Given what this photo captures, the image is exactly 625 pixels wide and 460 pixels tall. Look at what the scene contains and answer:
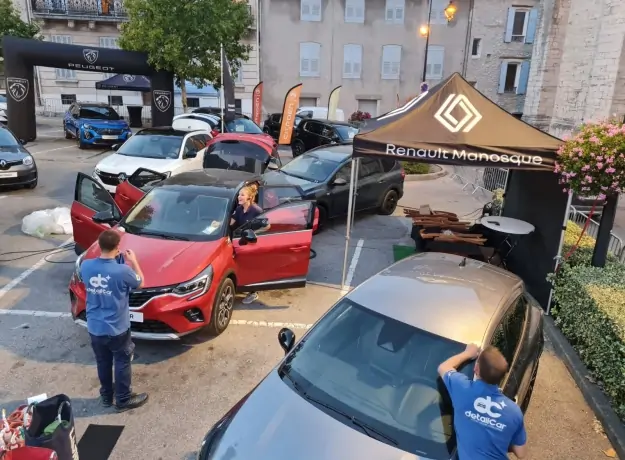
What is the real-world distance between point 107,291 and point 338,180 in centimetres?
652

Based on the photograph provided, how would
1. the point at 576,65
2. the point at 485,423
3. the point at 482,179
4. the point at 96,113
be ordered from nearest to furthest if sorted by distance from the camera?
the point at 485,423, the point at 482,179, the point at 576,65, the point at 96,113

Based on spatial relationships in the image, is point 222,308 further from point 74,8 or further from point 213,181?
point 74,8

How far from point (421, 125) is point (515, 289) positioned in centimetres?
273

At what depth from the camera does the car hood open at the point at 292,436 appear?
2.86 meters

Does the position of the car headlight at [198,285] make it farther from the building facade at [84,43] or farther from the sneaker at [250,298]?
the building facade at [84,43]

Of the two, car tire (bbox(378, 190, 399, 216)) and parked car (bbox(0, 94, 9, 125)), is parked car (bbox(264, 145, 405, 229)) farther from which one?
parked car (bbox(0, 94, 9, 125))

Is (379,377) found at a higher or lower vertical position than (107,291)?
lower

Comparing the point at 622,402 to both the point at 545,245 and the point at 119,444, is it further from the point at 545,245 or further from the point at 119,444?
the point at 119,444

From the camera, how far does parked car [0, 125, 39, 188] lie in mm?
11141

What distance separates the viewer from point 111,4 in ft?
101

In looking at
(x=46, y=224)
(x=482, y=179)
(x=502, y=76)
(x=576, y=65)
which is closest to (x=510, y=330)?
(x=46, y=224)

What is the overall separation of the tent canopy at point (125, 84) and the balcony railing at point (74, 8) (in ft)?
16.7

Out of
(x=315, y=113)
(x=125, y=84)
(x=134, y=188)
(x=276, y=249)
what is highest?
(x=125, y=84)

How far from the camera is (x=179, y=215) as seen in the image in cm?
616
